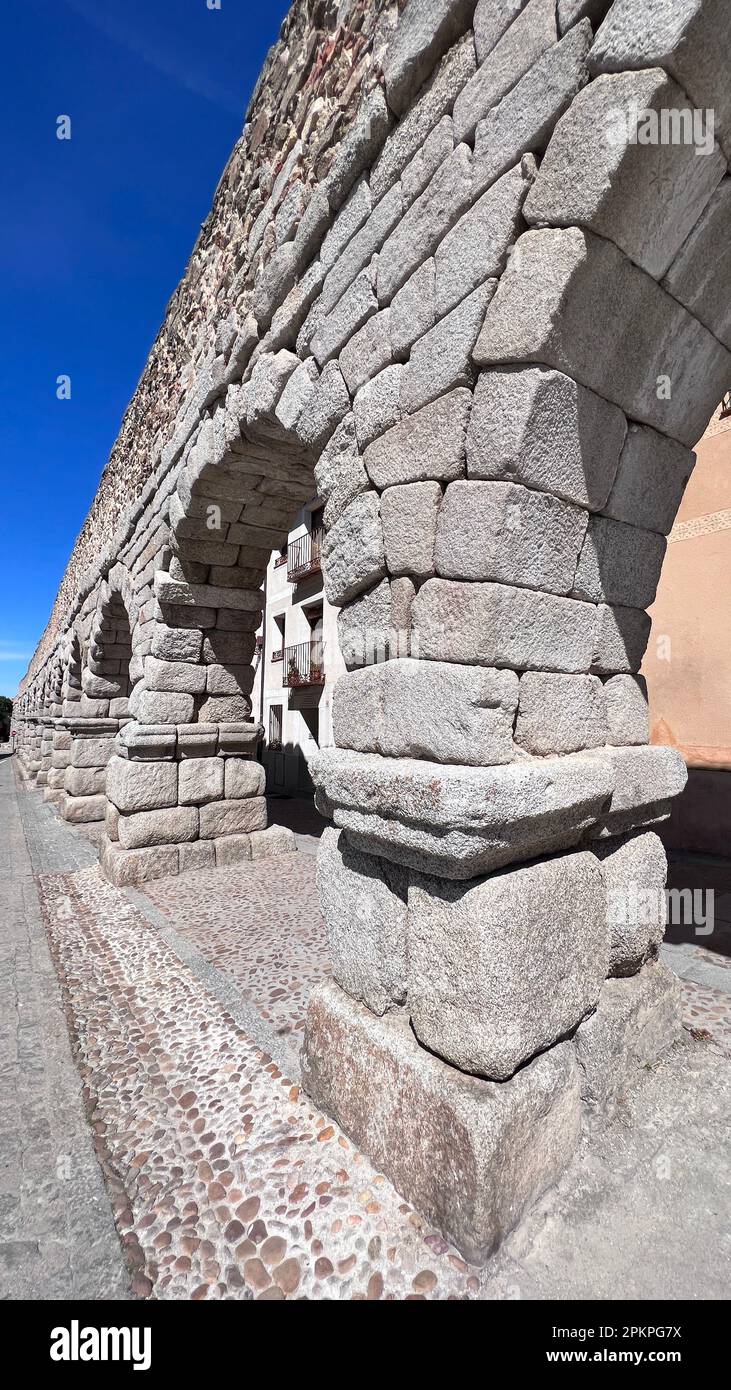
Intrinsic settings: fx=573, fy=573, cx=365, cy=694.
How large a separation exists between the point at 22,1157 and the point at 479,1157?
1495mm

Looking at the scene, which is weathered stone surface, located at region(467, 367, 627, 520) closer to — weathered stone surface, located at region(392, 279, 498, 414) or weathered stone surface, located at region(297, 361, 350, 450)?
weathered stone surface, located at region(392, 279, 498, 414)

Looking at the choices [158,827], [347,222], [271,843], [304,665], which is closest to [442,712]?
[347,222]

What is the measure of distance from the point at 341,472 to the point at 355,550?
367 millimetres

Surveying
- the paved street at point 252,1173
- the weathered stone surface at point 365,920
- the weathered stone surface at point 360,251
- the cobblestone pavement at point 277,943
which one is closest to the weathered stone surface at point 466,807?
the weathered stone surface at point 365,920

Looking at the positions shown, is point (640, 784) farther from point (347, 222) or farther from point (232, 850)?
point (232, 850)

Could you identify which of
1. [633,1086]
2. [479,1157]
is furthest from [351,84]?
[633,1086]

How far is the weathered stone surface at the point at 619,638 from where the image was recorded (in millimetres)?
1944

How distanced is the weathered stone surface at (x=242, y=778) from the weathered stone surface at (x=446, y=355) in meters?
4.04

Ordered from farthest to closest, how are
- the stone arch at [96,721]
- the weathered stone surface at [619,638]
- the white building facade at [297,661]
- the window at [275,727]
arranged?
the window at [275,727] → the white building facade at [297,661] → the stone arch at [96,721] → the weathered stone surface at [619,638]

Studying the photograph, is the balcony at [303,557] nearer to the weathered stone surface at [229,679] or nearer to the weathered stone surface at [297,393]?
the weathered stone surface at [229,679]

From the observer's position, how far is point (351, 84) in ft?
7.72

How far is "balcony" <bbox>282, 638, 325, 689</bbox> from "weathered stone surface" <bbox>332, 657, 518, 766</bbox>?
10400 millimetres

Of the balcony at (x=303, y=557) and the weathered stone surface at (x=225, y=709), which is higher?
the balcony at (x=303, y=557)

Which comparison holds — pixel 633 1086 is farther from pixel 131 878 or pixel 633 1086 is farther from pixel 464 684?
pixel 131 878
